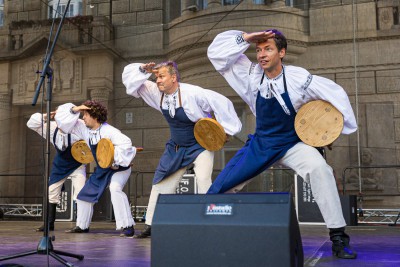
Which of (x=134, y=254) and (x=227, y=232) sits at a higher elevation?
(x=227, y=232)

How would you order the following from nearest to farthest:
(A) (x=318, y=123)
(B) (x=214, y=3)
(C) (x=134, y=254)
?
1. (A) (x=318, y=123)
2. (C) (x=134, y=254)
3. (B) (x=214, y=3)

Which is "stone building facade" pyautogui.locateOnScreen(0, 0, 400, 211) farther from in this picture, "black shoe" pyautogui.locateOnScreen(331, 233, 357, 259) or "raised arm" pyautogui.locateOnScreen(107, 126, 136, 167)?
"black shoe" pyautogui.locateOnScreen(331, 233, 357, 259)

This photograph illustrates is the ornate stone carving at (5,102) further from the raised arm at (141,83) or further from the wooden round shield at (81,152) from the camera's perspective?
the raised arm at (141,83)

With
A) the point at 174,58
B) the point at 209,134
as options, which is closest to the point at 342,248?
the point at 209,134

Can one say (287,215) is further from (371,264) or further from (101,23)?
(101,23)

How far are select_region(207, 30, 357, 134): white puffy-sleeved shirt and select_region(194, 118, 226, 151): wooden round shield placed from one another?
81 centimetres

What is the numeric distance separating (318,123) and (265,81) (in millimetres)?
382

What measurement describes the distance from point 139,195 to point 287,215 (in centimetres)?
617

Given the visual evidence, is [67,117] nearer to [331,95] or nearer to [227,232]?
[331,95]

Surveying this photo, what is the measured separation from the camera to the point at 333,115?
2508 mm

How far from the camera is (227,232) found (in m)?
1.55

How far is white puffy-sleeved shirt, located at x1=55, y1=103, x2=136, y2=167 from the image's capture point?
4172mm

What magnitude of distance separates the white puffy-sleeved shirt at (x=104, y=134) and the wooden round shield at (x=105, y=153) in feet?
0.15

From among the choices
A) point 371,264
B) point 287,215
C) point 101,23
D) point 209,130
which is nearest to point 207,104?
point 209,130
